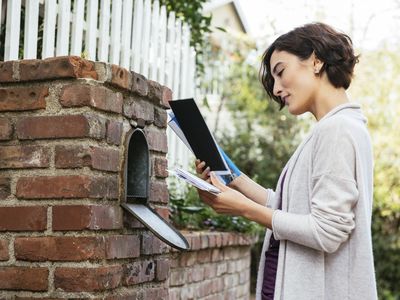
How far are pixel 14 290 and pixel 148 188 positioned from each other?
64cm

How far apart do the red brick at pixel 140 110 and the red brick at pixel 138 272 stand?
1.78 ft

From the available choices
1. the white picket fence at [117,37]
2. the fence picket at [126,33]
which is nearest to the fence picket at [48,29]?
the white picket fence at [117,37]

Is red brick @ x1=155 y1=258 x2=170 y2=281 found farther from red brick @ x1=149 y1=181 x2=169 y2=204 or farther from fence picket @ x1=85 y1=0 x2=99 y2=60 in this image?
fence picket @ x1=85 y1=0 x2=99 y2=60

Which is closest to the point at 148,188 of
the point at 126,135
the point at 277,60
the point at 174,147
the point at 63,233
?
the point at 126,135

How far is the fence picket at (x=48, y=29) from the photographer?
12.6 ft

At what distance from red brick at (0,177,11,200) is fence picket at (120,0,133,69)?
2376 millimetres

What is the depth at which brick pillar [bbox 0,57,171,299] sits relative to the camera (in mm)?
2338

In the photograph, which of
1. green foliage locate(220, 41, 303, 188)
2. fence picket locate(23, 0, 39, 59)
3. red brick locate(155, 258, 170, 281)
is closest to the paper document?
red brick locate(155, 258, 170, 281)

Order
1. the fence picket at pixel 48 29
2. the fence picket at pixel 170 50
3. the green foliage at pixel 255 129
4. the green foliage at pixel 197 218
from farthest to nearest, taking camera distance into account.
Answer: the green foliage at pixel 255 129, the fence picket at pixel 170 50, the green foliage at pixel 197 218, the fence picket at pixel 48 29

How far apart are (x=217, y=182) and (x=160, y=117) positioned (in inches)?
17.9

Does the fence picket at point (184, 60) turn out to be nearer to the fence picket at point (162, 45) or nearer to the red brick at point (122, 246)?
the fence picket at point (162, 45)

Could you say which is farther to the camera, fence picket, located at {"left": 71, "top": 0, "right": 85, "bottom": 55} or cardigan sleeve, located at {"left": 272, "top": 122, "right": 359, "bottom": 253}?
fence picket, located at {"left": 71, "top": 0, "right": 85, "bottom": 55}

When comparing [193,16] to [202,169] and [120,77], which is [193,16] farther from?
[120,77]

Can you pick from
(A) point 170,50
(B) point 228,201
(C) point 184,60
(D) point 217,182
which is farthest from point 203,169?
(C) point 184,60
